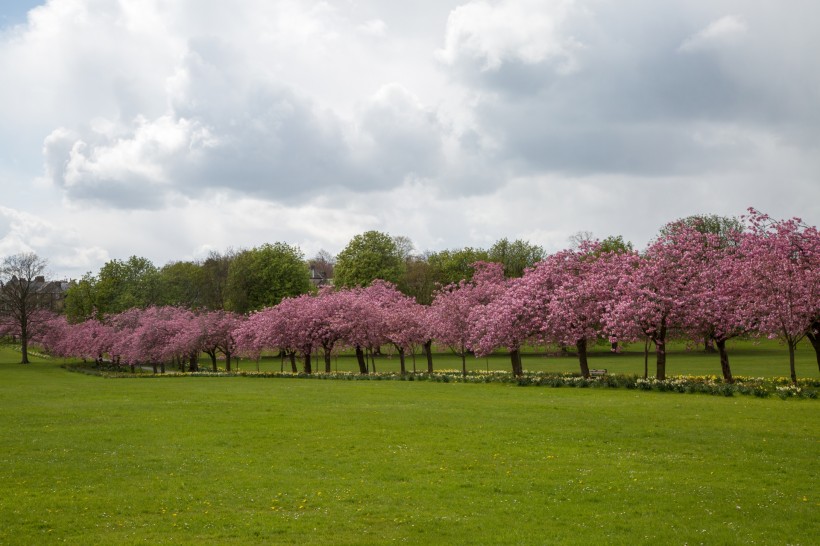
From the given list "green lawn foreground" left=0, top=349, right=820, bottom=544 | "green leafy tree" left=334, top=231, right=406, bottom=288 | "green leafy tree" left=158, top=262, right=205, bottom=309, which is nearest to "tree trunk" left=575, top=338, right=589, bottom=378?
"green lawn foreground" left=0, top=349, right=820, bottom=544

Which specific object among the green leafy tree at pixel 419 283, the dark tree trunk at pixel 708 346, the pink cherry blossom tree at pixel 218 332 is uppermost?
the green leafy tree at pixel 419 283

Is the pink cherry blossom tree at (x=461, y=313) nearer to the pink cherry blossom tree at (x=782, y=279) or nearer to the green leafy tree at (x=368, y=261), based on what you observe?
the pink cherry blossom tree at (x=782, y=279)

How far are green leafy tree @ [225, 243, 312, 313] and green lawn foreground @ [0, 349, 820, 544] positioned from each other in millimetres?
64449

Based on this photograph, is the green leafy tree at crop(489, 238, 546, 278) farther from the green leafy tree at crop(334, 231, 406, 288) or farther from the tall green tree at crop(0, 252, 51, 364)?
the tall green tree at crop(0, 252, 51, 364)

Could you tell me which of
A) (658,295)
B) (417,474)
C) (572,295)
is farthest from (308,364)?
(417,474)

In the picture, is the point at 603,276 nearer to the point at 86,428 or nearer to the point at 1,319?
the point at 86,428

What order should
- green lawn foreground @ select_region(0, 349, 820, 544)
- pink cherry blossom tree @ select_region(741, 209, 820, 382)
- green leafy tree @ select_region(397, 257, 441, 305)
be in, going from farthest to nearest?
green leafy tree @ select_region(397, 257, 441, 305) < pink cherry blossom tree @ select_region(741, 209, 820, 382) < green lawn foreground @ select_region(0, 349, 820, 544)

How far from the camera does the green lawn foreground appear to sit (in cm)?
1249

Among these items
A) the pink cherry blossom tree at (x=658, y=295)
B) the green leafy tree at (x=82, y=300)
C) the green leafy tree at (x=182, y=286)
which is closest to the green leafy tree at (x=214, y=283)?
the green leafy tree at (x=182, y=286)

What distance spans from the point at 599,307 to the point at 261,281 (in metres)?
62.0

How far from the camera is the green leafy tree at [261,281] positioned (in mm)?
93688

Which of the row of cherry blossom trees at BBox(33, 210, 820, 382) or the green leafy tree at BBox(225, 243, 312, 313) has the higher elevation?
Result: the green leafy tree at BBox(225, 243, 312, 313)

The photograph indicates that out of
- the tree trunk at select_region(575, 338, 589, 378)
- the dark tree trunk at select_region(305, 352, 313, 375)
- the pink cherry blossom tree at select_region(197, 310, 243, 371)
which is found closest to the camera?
the tree trunk at select_region(575, 338, 589, 378)

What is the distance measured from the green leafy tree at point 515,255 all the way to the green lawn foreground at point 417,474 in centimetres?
6845
